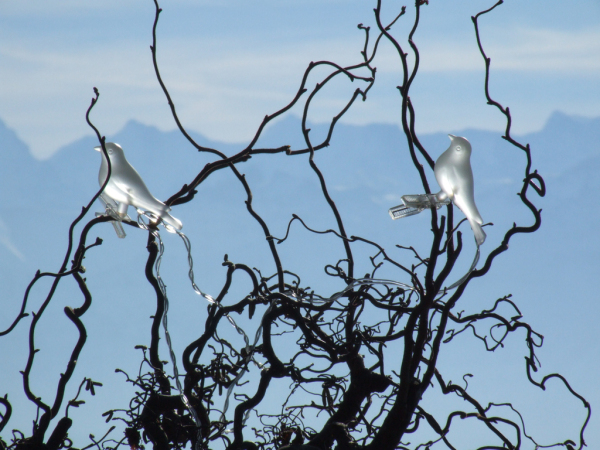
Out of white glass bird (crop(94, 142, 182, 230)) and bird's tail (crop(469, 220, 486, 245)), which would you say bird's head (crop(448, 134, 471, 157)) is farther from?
white glass bird (crop(94, 142, 182, 230))

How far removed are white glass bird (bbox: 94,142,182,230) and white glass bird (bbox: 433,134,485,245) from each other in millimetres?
290

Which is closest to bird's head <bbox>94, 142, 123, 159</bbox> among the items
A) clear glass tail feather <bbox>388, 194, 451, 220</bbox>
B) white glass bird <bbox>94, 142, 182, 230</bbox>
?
white glass bird <bbox>94, 142, 182, 230</bbox>

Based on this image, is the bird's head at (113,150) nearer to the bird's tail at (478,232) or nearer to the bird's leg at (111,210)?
the bird's leg at (111,210)

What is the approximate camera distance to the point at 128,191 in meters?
0.72

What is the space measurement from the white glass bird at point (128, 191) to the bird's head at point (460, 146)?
12.2 inches

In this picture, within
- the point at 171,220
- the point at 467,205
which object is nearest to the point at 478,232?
the point at 467,205

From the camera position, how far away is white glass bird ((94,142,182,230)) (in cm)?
71

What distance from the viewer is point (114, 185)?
0.72 metres

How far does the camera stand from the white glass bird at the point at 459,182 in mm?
650

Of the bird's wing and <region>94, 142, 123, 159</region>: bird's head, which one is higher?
the bird's wing

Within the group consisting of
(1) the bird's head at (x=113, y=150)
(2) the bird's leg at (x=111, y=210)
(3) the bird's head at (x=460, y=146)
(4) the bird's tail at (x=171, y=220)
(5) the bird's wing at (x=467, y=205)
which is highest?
(3) the bird's head at (x=460, y=146)

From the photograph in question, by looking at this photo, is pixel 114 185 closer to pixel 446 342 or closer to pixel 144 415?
pixel 144 415

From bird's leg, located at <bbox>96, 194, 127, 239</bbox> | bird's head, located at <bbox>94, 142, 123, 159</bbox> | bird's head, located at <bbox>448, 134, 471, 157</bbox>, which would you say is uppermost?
bird's head, located at <bbox>448, 134, 471, 157</bbox>

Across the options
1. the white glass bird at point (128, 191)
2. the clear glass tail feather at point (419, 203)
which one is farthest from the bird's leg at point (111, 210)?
the clear glass tail feather at point (419, 203)
